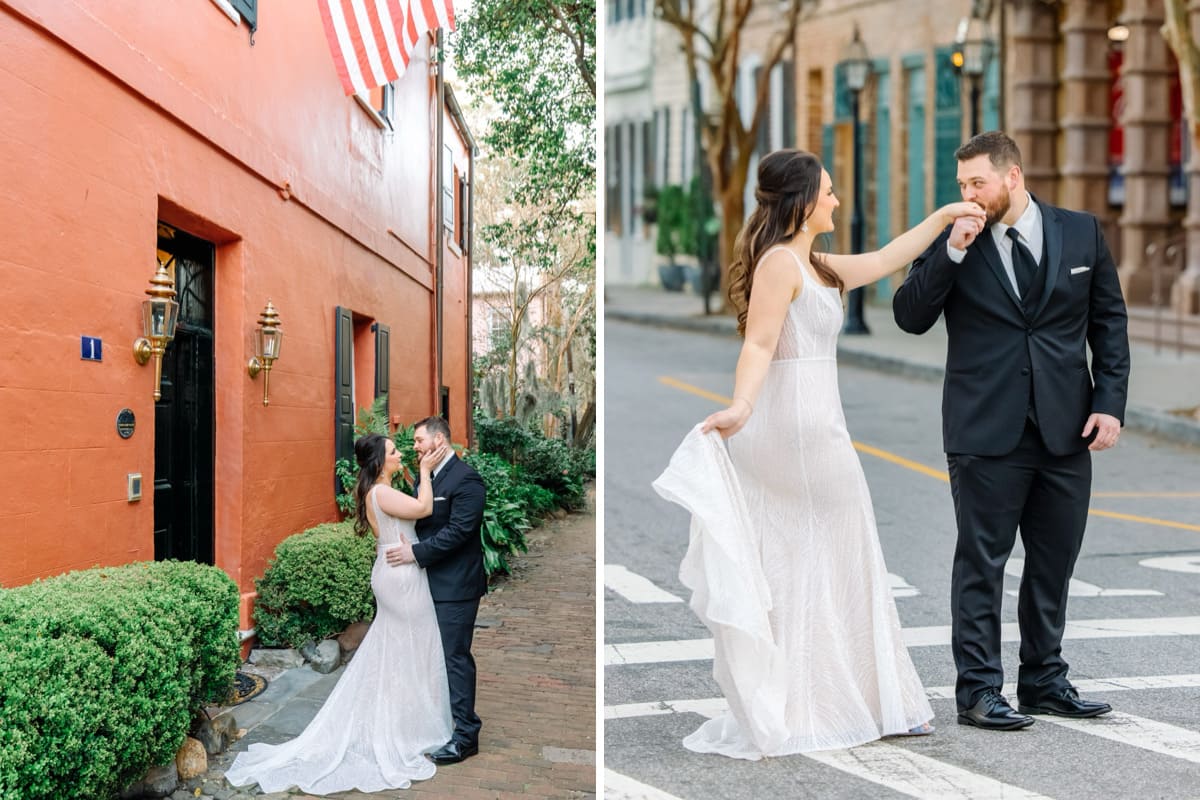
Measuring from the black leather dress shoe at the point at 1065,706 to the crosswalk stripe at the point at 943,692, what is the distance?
0.31m

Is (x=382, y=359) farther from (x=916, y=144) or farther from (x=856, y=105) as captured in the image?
(x=916, y=144)

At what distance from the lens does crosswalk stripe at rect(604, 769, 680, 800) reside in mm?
4602

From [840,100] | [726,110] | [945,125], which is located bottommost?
[726,110]

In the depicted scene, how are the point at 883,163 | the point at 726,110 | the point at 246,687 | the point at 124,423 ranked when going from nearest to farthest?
the point at 124,423
the point at 246,687
the point at 726,110
the point at 883,163

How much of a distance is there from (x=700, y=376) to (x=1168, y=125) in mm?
9239

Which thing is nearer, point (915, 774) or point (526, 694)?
point (915, 774)

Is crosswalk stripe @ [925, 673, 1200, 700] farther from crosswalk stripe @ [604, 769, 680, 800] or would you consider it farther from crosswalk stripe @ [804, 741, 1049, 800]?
crosswalk stripe @ [604, 769, 680, 800]

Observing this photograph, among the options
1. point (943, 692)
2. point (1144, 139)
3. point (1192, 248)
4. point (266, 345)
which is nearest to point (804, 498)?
point (943, 692)

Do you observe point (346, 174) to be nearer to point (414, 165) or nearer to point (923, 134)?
point (414, 165)

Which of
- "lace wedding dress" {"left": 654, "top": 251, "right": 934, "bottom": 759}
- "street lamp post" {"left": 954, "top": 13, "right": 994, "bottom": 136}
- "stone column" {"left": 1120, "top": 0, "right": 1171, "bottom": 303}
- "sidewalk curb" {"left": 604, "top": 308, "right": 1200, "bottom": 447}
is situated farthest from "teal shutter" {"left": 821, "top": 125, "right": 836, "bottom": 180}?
"lace wedding dress" {"left": 654, "top": 251, "right": 934, "bottom": 759}

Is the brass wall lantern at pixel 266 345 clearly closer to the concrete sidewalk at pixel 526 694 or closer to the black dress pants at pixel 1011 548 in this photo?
the concrete sidewalk at pixel 526 694

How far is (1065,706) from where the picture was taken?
215 inches

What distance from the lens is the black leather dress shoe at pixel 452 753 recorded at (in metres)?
4.75

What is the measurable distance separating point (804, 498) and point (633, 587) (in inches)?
134
